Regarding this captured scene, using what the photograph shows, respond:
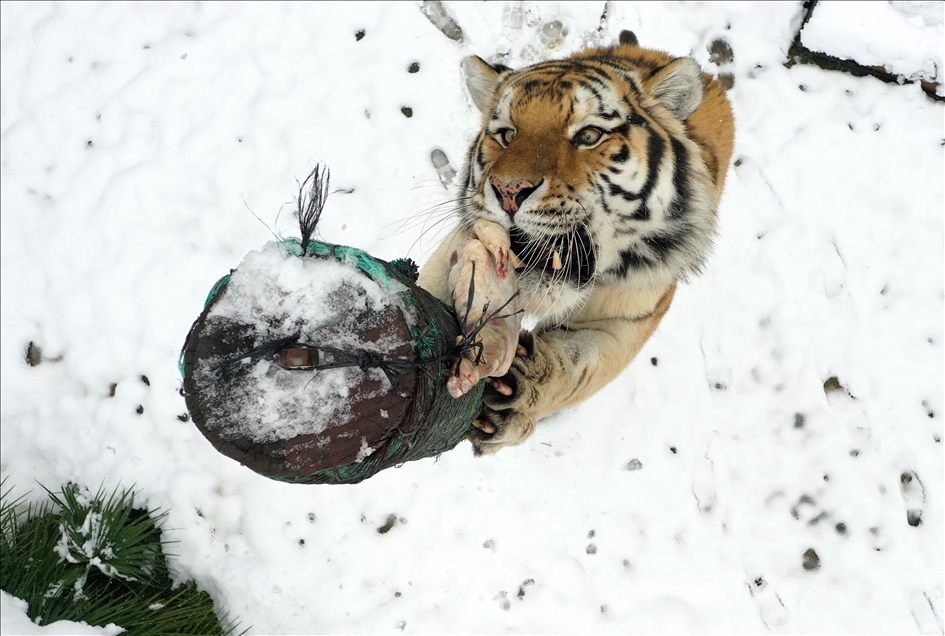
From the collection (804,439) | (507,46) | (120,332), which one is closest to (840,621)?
(804,439)

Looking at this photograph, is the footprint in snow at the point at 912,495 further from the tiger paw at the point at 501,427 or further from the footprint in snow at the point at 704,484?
the tiger paw at the point at 501,427

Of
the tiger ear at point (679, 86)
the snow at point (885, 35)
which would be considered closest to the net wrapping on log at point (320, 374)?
the tiger ear at point (679, 86)

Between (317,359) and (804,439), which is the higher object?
(317,359)

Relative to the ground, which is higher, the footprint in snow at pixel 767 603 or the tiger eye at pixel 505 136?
the tiger eye at pixel 505 136

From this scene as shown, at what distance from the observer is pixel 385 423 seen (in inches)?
38.4

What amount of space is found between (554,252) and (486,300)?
27cm

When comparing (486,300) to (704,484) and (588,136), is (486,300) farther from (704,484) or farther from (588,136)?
(704,484)

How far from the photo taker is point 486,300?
1217 mm

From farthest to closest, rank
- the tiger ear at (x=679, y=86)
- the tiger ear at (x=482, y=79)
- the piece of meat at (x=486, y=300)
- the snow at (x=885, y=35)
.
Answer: the snow at (x=885, y=35), the tiger ear at (x=482, y=79), the tiger ear at (x=679, y=86), the piece of meat at (x=486, y=300)

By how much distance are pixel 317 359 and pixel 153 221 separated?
2.15 metres

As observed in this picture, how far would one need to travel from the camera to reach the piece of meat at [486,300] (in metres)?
1.13

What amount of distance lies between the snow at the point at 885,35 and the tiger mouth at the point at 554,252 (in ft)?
6.80

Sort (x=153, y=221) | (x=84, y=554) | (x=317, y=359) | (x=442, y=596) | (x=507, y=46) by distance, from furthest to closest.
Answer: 1. (x=507, y=46)
2. (x=153, y=221)
3. (x=442, y=596)
4. (x=84, y=554)
5. (x=317, y=359)

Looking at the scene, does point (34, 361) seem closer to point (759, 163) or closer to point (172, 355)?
point (172, 355)
